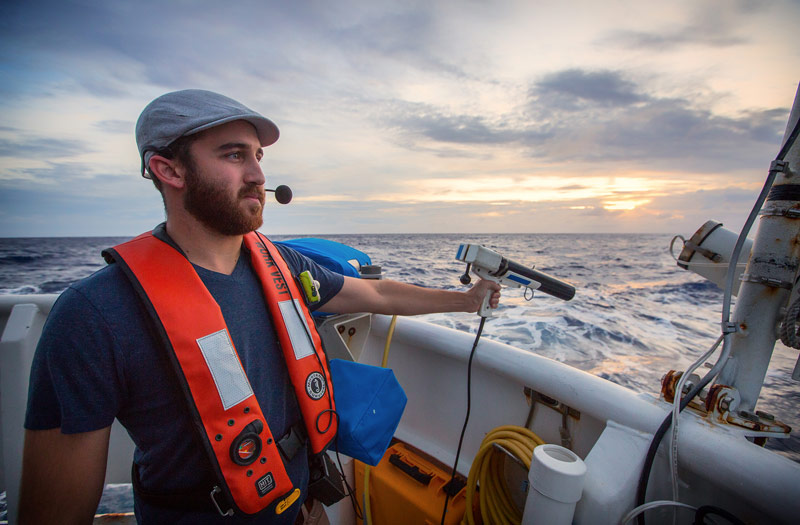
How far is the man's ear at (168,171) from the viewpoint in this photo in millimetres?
1154

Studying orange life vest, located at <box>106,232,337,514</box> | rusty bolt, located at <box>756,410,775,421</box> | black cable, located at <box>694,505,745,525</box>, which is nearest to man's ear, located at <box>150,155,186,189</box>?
orange life vest, located at <box>106,232,337,514</box>

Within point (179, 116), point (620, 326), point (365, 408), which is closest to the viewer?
point (179, 116)

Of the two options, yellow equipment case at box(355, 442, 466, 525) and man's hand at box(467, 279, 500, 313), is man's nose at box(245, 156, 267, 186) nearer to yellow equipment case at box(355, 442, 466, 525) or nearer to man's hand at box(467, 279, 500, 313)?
man's hand at box(467, 279, 500, 313)

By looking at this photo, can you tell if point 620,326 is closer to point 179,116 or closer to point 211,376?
point 211,376

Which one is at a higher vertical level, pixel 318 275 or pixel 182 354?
pixel 318 275

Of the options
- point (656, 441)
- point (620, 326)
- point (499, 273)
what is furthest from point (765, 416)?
point (620, 326)

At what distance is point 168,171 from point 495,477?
1.95 metres

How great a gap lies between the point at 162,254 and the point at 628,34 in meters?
4.27

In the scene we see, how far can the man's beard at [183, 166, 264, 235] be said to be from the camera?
3.86ft

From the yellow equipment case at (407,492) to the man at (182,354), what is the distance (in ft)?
2.34

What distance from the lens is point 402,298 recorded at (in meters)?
1.77

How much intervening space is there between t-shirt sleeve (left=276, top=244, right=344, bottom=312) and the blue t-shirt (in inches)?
12.3

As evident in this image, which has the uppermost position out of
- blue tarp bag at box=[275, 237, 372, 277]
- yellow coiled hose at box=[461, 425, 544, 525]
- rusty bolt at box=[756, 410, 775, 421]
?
blue tarp bag at box=[275, 237, 372, 277]

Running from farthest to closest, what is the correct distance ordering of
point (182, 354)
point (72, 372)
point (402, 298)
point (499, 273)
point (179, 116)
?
point (402, 298), point (499, 273), point (179, 116), point (182, 354), point (72, 372)
